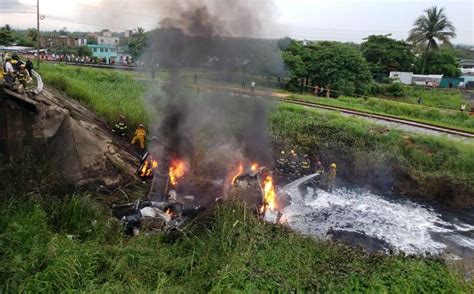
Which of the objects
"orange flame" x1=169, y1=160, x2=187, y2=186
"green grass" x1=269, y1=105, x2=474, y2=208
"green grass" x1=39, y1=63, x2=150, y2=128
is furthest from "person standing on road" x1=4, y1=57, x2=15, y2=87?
"green grass" x1=269, y1=105, x2=474, y2=208

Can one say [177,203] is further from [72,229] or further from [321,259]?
[321,259]

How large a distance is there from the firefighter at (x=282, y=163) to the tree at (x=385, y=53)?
3187 cm

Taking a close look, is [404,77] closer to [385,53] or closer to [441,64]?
[385,53]

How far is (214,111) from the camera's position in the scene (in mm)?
18562

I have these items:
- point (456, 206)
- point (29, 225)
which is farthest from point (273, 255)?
point (456, 206)

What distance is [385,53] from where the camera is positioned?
47.4m

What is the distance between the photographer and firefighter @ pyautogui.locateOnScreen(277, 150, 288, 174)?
18.4 meters

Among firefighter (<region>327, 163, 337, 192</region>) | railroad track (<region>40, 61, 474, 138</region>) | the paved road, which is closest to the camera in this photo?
firefighter (<region>327, 163, 337, 192</region>)

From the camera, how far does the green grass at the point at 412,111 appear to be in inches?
908

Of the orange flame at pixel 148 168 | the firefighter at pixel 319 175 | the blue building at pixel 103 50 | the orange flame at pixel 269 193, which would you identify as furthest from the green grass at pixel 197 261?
the blue building at pixel 103 50

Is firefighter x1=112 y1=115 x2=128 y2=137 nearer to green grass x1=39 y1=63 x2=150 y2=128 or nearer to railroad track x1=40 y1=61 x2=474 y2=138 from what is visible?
green grass x1=39 y1=63 x2=150 y2=128

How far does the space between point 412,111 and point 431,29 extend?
27.6m

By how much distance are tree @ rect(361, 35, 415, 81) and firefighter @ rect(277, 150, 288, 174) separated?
31.9 meters

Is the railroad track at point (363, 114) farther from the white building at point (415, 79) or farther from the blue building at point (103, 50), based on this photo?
the blue building at point (103, 50)
